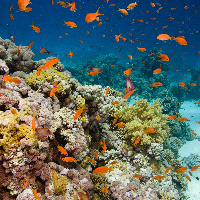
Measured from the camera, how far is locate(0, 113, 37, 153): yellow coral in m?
2.40

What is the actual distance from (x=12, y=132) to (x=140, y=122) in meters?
4.50

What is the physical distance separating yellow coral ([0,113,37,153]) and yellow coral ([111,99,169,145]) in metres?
3.68

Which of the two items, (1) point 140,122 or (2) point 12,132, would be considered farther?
(1) point 140,122

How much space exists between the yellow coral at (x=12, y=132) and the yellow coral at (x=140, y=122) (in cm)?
368

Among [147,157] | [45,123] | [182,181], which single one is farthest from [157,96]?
[45,123]

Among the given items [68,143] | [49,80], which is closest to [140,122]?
Answer: [68,143]

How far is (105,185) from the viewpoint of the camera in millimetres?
3807

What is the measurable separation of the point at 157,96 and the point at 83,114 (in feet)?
43.1

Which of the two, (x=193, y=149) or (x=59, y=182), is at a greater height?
(x=193, y=149)

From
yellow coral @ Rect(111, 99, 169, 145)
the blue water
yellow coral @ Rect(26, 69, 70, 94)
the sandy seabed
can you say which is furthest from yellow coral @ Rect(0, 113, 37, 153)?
the blue water

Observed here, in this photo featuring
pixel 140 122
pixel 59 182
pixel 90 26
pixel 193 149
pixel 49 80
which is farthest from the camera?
pixel 90 26

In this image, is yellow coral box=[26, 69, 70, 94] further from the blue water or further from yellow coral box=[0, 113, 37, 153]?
the blue water

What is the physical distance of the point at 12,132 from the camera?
2.52m

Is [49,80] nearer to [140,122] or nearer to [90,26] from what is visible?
[140,122]
